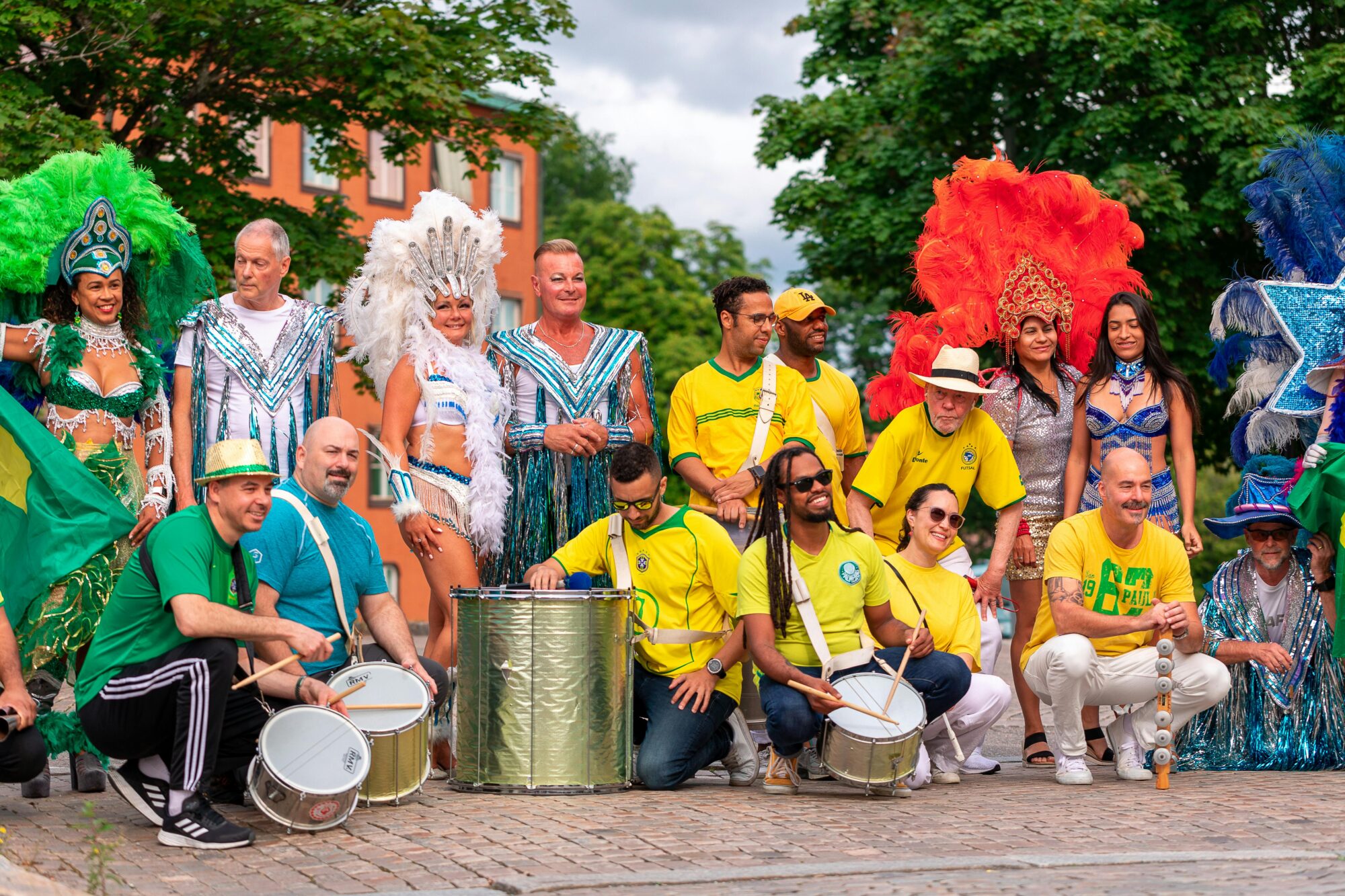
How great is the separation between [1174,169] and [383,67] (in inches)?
335

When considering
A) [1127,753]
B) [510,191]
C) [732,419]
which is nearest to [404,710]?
[732,419]

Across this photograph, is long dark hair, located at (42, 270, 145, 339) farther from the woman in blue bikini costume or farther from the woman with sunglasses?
the woman in blue bikini costume

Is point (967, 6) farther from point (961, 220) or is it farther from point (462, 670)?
point (462, 670)

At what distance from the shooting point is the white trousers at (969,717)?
21.6 ft

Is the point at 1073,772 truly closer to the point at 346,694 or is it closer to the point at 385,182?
the point at 346,694

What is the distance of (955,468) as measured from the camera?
280 inches

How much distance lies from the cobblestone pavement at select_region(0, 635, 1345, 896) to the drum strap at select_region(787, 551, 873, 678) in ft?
1.55

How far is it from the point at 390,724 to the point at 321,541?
0.72 meters

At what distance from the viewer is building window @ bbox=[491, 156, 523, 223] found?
127 ft

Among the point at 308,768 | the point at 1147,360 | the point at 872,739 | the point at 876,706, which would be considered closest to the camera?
the point at 308,768

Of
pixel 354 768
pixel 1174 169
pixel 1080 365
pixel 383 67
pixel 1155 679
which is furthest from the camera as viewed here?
pixel 1174 169

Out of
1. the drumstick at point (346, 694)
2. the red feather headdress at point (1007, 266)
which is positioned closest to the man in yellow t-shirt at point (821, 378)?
the red feather headdress at point (1007, 266)

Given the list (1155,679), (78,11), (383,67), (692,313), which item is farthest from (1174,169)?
(692,313)

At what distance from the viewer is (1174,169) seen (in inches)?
724
